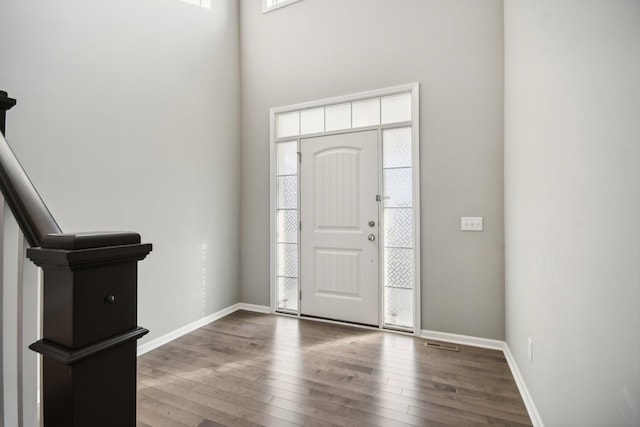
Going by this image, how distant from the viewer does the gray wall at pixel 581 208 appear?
3.00 ft

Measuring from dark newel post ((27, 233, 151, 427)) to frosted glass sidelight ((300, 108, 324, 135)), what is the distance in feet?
10.1

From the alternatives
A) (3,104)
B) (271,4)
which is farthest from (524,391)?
(271,4)

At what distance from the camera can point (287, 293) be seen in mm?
3674

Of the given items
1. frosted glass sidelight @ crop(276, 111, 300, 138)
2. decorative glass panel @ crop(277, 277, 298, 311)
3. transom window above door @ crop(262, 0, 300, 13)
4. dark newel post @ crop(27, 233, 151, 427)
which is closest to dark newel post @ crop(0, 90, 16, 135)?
→ dark newel post @ crop(27, 233, 151, 427)

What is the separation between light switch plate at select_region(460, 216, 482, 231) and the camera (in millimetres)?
2781

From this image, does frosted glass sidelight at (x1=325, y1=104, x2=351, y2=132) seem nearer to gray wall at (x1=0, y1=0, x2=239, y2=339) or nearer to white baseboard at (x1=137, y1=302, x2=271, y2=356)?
gray wall at (x1=0, y1=0, x2=239, y2=339)

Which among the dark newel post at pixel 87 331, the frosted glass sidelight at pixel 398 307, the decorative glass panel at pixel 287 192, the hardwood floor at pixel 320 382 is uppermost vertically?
the decorative glass panel at pixel 287 192

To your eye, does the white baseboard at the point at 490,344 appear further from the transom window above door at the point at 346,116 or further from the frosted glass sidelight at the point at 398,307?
the transom window above door at the point at 346,116

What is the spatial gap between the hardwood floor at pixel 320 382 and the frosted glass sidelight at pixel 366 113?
2.12m

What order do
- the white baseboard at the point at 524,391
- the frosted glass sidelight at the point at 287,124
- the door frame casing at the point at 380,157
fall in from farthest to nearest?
1. the frosted glass sidelight at the point at 287,124
2. the door frame casing at the point at 380,157
3. the white baseboard at the point at 524,391

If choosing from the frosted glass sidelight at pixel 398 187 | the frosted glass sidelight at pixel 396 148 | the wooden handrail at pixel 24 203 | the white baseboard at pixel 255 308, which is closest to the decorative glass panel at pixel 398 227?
the frosted glass sidelight at pixel 398 187

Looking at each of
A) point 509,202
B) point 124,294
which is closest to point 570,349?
point 509,202

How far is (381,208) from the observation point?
10.4 feet

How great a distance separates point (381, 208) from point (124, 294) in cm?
274
